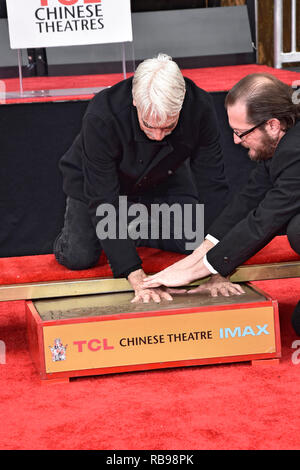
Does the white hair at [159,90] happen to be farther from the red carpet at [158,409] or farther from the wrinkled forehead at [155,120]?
the red carpet at [158,409]

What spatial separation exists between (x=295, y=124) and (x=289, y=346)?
699 mm

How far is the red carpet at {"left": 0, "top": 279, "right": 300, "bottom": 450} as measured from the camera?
1.74 meters

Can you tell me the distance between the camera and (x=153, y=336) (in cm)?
210

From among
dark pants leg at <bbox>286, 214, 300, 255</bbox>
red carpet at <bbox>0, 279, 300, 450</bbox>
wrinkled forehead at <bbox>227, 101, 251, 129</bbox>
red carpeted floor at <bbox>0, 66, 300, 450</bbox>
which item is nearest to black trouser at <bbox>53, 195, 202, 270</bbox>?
red carpeted floor at <bbox>0, 66, 300, 450</bbox>

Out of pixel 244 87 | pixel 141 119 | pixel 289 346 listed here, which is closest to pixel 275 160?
pixel 244 87

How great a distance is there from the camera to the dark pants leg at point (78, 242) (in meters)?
2.40

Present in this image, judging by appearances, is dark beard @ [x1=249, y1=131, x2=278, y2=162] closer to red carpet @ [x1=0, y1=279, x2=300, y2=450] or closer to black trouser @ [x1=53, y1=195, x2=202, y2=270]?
black trouser @ [x1=53, y1=195, x2=202, y2=270]

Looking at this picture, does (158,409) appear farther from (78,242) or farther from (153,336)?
(78,242)

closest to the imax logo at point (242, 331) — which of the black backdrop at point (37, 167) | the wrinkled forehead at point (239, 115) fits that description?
the wrinkled forehead at point (239, 115)

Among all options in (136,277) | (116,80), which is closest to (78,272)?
(136,277)

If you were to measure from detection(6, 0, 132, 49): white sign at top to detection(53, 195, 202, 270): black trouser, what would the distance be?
3.27 ft

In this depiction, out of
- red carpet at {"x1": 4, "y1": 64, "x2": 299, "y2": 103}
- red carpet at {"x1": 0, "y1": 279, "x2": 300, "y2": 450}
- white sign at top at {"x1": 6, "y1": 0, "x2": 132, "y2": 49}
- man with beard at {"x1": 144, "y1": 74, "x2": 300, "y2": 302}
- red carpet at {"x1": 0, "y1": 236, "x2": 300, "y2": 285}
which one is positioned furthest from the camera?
red carpet at {"x1": 4, "y1": 64, "x2": 299, "y2": 103}

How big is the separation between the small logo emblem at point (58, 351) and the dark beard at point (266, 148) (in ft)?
2.55

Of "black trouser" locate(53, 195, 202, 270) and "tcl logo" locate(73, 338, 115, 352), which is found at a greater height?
"black trouser" locate(53, 195, 202, 270)
